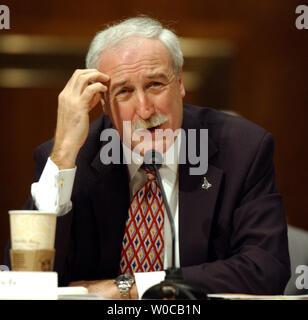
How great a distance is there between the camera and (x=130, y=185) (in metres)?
2.21

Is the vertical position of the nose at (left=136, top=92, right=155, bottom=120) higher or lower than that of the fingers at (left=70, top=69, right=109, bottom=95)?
lower

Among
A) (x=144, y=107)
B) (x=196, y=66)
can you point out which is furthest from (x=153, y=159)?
(x=196, y=66)

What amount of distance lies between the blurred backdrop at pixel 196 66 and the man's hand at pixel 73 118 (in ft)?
4.15

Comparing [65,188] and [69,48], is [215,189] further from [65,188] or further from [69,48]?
[69,48]

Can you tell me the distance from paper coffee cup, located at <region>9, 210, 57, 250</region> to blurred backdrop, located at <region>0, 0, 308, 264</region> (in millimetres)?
1848

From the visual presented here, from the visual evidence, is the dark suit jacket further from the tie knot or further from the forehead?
the forehead

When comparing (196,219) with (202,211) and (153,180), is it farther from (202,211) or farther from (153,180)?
(153,180)

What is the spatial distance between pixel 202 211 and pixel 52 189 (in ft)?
1.91

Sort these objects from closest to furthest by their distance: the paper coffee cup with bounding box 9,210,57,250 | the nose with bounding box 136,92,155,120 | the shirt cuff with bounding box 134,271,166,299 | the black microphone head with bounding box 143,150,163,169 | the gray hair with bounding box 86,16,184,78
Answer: the paper coffee cup with bounding box 9,210,57,250 < the black microphone head with bounding box 143,150,163,169 < the shirt cuff with bounding box 134,271,166,299 < the nose with bounding box 136,92,155,120 < the gray hair with bounding box 86,16,184,78

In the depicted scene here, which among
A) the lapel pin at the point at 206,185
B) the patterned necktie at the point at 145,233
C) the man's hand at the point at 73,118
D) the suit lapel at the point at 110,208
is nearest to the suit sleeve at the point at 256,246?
the lapel pin at the point at 206,185

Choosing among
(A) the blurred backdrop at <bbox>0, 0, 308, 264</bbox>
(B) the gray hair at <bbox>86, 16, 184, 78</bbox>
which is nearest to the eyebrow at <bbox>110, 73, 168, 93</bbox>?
(B) the gray hair at <bbox>86, 16, 184, 78</bbox>

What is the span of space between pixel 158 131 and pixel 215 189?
294 mm

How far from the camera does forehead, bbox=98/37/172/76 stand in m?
2.11
